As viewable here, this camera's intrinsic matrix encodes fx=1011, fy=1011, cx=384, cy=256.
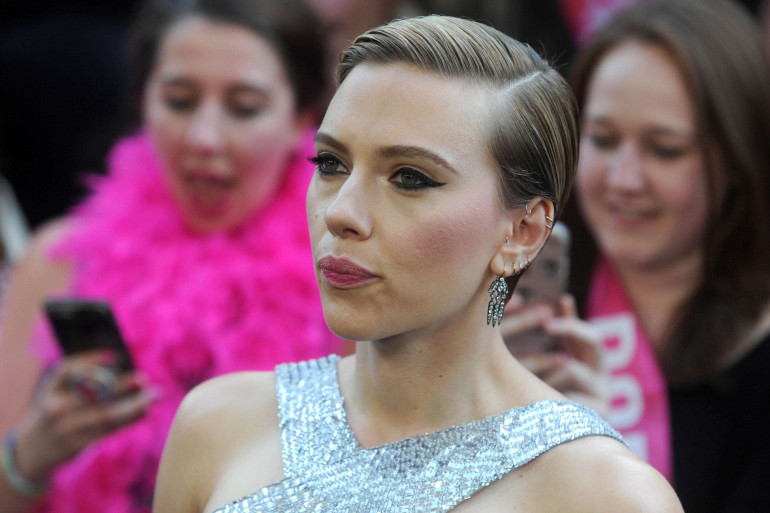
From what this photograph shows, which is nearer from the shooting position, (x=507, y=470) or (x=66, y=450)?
(x=507, y=470)

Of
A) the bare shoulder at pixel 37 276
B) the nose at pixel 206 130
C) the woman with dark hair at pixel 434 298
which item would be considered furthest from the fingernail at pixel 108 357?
the woman with dark hair at pixel 434 298

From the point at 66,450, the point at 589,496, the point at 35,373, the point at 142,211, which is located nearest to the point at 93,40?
the point at 142,211

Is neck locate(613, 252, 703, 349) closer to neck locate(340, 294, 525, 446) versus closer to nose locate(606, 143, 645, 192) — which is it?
nose locate(606, 143, 645, 192)

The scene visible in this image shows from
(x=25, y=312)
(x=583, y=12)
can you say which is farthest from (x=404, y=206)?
(x=583, y=12)

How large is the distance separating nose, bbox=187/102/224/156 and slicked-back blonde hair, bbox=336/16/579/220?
3.92ft

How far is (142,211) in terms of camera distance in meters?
2.87

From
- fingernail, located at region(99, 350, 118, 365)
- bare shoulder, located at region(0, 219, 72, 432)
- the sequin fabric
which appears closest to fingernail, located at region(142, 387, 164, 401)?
fingernail, located at region(99, 350, 118, 365)

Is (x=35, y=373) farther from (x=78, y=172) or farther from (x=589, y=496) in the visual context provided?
(x=589, y=496)

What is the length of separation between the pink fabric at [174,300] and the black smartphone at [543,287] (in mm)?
527

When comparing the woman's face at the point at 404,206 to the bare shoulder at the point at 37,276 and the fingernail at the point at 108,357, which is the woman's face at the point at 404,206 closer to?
the fingernail at the point at 108,357

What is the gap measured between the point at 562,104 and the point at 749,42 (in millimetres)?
1299

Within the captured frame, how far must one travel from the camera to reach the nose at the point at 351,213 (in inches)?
51.2

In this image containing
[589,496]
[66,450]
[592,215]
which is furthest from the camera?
[592,215]

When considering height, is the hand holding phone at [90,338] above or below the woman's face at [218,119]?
below
